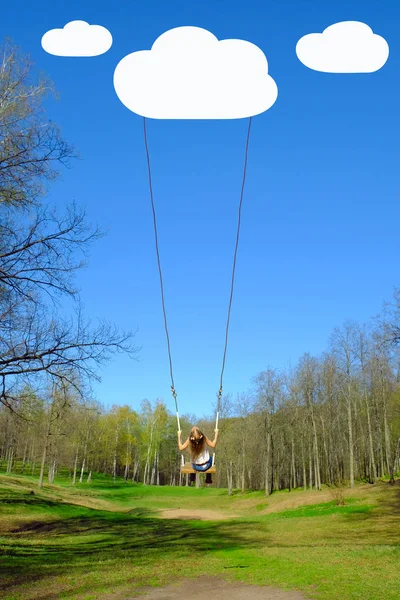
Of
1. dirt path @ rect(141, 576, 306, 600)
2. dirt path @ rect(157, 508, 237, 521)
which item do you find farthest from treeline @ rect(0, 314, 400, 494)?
dirt path @ rect(141, 576, 306, 600)

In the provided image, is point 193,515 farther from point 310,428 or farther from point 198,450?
point 198,450

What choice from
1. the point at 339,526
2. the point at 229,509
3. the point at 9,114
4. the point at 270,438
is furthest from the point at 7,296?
the point at 270,438

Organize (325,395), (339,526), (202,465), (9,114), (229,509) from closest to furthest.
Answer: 1. (202,465)
2. (9,114)
3. (339,526)
4. (229,509)
5. (325,395)

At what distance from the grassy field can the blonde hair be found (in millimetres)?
4701

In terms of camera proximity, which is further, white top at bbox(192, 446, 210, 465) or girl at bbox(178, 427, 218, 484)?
white top at bbox(192, 446, 210, 465)

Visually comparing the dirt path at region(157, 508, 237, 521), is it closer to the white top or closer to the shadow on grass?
the shadow on grass

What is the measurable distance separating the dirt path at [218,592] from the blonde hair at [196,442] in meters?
4.43

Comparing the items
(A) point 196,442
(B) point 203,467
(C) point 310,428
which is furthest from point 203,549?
(C) point 310,428

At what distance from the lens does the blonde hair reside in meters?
9.72

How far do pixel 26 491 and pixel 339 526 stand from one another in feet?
67.9

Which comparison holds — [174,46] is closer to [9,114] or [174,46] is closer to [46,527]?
[9,114]

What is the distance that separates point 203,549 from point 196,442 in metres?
11.7

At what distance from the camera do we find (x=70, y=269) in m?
13.3

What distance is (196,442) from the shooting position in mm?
9812
